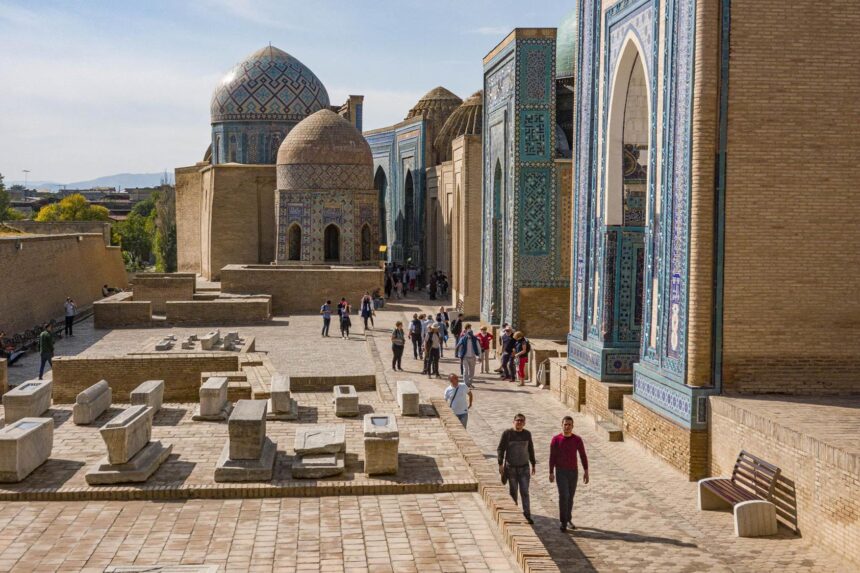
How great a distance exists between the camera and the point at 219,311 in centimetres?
2167

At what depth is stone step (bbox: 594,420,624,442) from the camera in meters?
11.3

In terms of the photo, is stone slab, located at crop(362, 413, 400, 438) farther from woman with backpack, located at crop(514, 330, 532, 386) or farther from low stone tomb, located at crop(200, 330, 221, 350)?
low stone tomb, located at crop(200, 330, 221, 350)

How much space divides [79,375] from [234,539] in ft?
26.1

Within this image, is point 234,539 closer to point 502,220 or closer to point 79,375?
point 79,375

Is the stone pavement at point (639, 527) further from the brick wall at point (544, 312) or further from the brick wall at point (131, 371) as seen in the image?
the brick wall at point (544, 312)

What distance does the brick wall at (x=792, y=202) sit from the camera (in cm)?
931

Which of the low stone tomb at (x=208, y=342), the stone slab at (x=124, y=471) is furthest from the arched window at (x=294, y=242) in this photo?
the stone slab at (x=124, y=471)

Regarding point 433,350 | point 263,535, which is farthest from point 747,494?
point 433,350

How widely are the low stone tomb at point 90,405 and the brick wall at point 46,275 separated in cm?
1112

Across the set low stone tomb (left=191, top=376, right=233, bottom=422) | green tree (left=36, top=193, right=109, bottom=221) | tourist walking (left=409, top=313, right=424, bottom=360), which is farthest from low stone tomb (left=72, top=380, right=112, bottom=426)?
green tree (left=36, top=193, right=109, bottom=221)

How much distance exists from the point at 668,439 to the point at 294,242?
21.1 m

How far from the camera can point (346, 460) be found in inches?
313

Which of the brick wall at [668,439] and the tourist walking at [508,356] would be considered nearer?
the brick wall at [668,439]

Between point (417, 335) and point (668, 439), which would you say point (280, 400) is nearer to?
point (668, 439)
